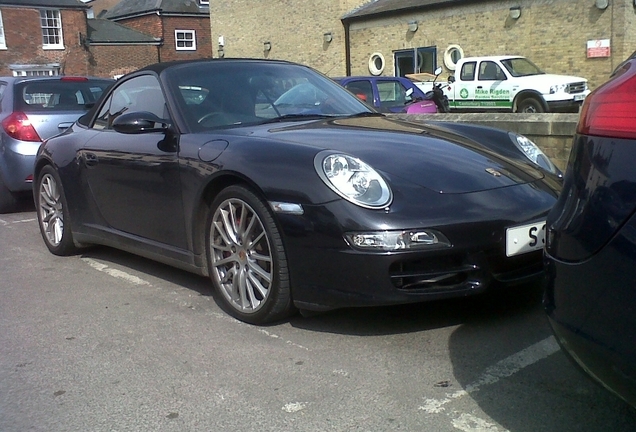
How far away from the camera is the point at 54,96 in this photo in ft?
27.0

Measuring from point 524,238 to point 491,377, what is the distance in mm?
726

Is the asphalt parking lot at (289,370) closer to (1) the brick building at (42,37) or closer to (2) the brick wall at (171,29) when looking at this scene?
(1) the brick building at (42,37)

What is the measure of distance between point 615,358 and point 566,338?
22cm

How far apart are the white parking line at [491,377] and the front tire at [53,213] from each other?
3.55 metres

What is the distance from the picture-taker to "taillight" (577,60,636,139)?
2197mm

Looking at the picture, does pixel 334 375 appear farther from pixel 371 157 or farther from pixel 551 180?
pixel 551 180

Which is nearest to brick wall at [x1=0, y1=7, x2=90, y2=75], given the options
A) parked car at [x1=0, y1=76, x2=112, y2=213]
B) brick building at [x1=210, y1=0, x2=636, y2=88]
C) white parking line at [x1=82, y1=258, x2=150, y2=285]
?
brick building at [x1=210, y1=0, x2=636, y2=88]

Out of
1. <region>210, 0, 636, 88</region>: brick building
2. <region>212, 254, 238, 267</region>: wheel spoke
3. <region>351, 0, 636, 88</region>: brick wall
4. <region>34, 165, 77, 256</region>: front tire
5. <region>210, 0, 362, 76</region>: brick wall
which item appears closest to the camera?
<region>212, 254, 238, 267</region>: wheel spoke

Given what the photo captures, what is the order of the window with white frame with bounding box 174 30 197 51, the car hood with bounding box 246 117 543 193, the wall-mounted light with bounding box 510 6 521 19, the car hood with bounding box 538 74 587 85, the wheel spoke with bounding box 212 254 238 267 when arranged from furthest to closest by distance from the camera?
the window with white frame with bounding box 174 30 197 51, the wall-mounted light with bounding box 510 6 521 19, the car hood with bounding box 538 74 587 85, the wheel spoke with bounding box 212 254 238 267, the car hood with bounding box 246 117 543 193

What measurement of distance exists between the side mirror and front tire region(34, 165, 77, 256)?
4.39 feet

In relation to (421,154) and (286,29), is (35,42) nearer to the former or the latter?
(286,29)

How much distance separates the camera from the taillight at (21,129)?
779cm

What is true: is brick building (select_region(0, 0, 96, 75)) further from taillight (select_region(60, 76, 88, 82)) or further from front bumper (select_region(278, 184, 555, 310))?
front bumper (select_region(278, 184, 555, 310))

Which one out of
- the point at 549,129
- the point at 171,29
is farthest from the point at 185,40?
the point at 549,129
